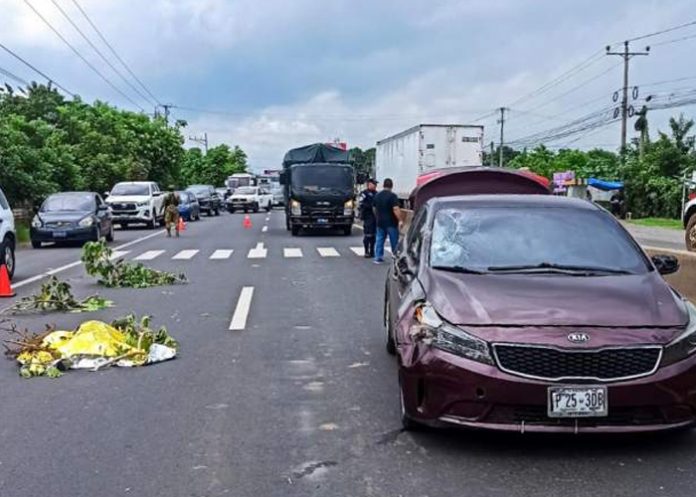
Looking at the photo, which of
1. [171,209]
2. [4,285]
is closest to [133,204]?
[171,209]

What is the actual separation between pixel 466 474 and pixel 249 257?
606 inches

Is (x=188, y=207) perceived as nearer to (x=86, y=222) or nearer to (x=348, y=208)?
(x=348, y=208)

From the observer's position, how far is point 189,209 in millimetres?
42156

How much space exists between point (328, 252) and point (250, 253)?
1961 millimetres

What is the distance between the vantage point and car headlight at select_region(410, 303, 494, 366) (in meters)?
4.99

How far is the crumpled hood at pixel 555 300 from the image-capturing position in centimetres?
511

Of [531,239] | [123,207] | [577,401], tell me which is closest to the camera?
[577,401]

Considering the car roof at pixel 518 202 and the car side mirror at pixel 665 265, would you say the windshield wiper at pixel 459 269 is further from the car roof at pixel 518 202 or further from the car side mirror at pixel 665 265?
the car side mirror at pixel 665 265

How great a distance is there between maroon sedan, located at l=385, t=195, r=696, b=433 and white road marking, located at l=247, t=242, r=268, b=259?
14.3m

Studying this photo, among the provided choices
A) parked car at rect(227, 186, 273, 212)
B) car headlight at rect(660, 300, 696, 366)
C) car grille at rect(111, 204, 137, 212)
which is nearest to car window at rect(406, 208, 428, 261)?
car headlight at rect(660, 300, 696, 366)

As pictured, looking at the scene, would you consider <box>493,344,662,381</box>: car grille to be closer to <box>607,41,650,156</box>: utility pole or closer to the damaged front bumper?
the damaged front bumper

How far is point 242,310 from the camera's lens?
37.2 ft

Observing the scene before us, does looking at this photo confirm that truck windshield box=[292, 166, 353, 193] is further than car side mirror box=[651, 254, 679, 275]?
Yes

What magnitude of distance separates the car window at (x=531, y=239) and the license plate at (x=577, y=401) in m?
1.41
